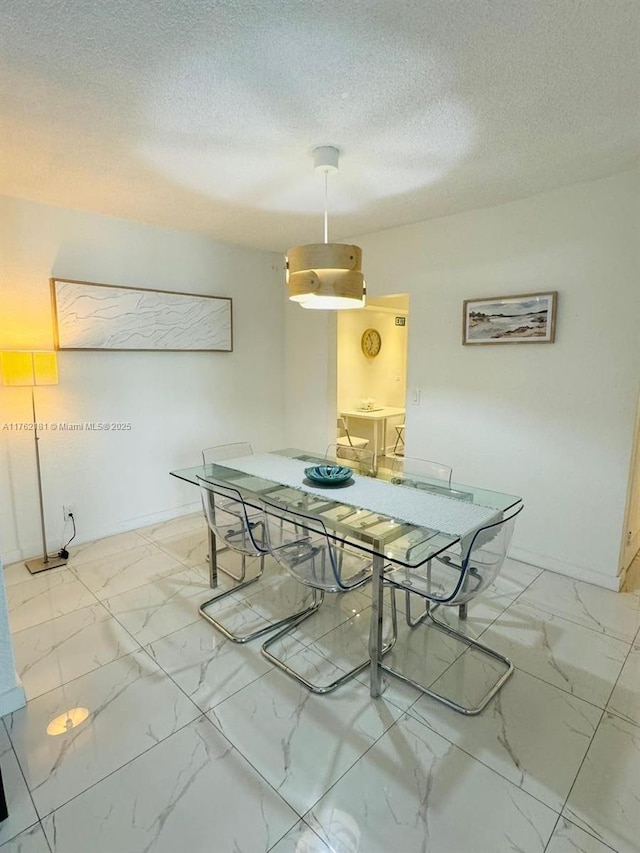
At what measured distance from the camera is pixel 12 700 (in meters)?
1.85

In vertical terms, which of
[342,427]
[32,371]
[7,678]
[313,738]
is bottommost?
[313,738]

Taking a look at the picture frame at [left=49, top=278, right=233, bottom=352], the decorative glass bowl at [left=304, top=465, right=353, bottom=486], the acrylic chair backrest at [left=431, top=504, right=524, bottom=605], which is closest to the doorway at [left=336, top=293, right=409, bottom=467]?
the picture frame at [left=49, top=278, right=233, bottom=352]

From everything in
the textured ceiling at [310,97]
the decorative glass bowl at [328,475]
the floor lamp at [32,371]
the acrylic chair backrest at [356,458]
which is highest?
the textured ceiling at [310,97]

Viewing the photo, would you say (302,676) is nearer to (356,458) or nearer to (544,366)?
(356,458)

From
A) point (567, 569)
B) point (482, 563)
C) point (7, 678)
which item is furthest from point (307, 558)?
point (567, 569)

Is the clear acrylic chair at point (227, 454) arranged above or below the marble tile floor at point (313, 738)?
above

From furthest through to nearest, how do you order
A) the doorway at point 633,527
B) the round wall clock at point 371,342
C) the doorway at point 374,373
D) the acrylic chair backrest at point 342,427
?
the round wall clock at point 371,342 < the acrylic chair backrest at point 342,427 < the doorway at point 374,373 < the doorway at point 633,527

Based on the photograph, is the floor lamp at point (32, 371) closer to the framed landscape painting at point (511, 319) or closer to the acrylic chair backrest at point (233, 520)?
the acrylic chair backrest at point (233, 520)

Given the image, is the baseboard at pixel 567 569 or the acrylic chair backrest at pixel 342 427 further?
the acrylic chair backrest at pixel 342 427

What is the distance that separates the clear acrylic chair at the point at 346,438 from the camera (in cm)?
566

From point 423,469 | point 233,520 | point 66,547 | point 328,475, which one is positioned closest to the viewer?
point 328,475

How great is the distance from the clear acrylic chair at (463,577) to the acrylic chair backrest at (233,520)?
734mm

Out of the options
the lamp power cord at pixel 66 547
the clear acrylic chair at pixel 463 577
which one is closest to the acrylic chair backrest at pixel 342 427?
the lamp power cord at pixel 66 547

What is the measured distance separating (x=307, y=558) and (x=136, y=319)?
2462 millimetres
